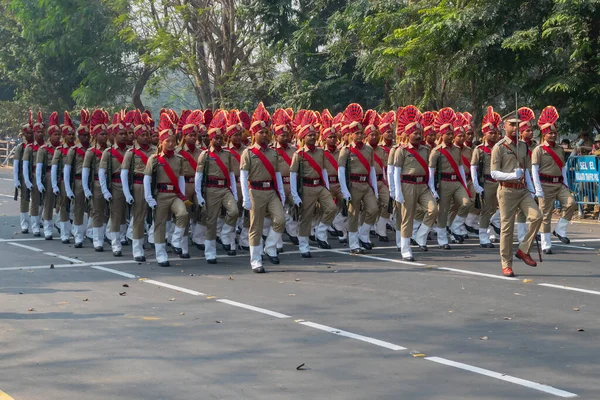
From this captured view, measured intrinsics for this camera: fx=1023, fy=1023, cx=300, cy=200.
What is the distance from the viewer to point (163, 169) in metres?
14.8

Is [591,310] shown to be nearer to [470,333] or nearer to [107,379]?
[470,333]

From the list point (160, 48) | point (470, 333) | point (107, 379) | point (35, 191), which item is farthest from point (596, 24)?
point (160, 48)

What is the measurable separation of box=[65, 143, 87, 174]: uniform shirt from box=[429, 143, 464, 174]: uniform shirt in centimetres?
588

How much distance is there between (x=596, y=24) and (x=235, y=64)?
1850 centimetres

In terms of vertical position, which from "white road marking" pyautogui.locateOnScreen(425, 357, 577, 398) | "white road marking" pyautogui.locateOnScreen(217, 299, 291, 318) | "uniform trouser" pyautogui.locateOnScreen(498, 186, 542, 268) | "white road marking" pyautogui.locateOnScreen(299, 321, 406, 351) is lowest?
"white road marking" pyautogui.locateOnScreen(425, 357, 577, 398)

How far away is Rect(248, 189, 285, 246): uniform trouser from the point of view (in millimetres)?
14156

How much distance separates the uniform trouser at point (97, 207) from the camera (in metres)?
16.7

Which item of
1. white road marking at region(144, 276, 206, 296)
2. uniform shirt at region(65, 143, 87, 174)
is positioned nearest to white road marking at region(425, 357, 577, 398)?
white road marking at region(144, 276, 206, 296)

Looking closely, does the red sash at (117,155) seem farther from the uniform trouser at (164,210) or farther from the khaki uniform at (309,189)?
the khaki uniform at (309,189)

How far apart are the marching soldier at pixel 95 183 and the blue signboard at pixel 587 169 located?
34.6ft

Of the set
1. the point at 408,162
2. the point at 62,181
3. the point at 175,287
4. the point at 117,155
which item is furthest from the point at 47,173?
the point at 175,287

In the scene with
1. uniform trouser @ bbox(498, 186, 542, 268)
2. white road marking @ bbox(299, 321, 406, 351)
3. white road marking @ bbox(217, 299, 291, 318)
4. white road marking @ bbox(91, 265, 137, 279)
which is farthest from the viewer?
white road marking @ bbox(91, 265, 137, 279)

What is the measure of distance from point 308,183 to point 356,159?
3.02ft

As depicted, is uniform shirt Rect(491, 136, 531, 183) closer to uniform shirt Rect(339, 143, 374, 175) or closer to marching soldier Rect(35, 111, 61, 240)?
uniform shirt Rect(339, 143, 374, 175)
